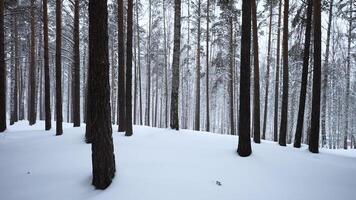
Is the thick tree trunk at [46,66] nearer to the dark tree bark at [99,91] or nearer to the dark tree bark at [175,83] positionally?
the dark tree bark at [175,83]

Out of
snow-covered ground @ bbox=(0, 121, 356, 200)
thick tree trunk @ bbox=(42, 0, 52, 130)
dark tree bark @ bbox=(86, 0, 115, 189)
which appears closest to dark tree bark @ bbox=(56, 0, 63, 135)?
thick tree trunk @ bbox=(42, 0, 52, 130)

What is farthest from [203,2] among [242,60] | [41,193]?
[41,193]

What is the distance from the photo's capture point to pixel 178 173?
5.76 m

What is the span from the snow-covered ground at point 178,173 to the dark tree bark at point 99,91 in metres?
0.42

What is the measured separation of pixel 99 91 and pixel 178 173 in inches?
106

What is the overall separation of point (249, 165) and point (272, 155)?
1.43 metres

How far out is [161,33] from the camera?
2478cm

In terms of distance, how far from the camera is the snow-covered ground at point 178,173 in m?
5.01

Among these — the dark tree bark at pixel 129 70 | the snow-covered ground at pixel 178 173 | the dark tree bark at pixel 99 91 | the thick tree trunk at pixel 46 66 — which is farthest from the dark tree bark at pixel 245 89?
the thick tree trunk at pixel 46 66

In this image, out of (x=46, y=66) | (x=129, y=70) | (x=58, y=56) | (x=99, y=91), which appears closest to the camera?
(x=99, y=91)

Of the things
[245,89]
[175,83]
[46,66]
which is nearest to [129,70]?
[175,83]

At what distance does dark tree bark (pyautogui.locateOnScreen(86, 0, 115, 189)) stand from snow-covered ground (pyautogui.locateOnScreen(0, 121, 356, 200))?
417mm

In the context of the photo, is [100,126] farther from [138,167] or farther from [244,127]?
[244,127]

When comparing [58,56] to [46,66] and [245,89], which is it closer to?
[46,66]
